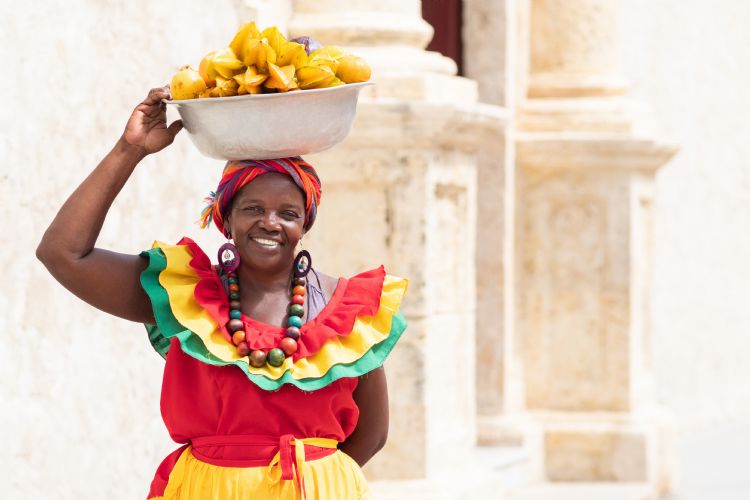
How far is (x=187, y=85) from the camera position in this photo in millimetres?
2709

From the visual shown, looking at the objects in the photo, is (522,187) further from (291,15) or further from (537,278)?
(291,15)

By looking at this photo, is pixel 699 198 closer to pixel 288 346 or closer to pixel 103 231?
pixel 103 231

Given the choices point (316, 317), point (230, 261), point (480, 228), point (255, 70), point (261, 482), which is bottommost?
point (261, 482)

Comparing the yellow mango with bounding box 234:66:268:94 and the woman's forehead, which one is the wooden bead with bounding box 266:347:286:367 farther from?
the yellow mango with bounding box 234:66:268:94

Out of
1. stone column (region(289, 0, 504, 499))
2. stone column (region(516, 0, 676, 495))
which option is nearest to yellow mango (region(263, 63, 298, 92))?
stone column (region(289, 0, 504, 499))

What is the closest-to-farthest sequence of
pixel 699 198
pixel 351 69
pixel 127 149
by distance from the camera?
1. pixel 127 149
2. pixel 351 69
3. pixel 699 198

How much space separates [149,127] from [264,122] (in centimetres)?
20

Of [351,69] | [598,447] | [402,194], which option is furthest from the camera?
[598,447]

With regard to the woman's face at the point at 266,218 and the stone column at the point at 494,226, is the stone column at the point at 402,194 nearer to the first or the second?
the stone column at the point at 494,226

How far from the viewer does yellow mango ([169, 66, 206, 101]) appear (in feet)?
8.88

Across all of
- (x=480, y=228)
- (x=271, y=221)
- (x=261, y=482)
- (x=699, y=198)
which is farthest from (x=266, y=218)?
(x=699, y=198)

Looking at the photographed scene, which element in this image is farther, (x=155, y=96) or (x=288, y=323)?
(x=288, y=323)

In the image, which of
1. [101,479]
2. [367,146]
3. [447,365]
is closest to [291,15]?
[367,146]

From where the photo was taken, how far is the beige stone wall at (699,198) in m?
9.85
